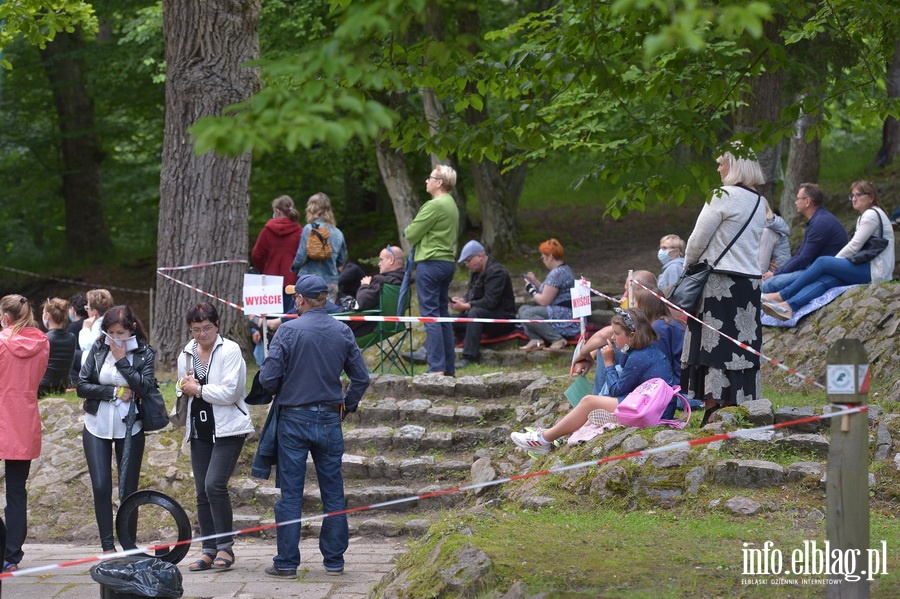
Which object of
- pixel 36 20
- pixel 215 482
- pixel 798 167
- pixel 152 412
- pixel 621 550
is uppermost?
pixel 36 20

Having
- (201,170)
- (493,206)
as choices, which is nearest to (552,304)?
(201,170)

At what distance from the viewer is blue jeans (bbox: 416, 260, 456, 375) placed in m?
11.4

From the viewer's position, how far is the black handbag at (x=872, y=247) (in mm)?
11141

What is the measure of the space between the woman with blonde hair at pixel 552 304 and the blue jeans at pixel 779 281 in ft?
7.49

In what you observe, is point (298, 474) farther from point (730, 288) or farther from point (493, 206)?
point (493, 206)

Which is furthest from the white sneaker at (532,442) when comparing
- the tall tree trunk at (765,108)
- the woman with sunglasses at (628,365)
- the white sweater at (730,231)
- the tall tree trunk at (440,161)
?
the tall tree trunk at (765,108)

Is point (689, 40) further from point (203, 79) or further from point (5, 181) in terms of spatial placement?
point (5, 181)

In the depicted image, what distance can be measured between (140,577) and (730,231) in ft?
16.1

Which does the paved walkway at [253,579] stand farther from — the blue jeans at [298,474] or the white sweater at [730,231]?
the white sweater at [730,231]

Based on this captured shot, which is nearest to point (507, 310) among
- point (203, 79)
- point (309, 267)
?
point (309, 267)

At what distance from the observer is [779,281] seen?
11906 millimetres

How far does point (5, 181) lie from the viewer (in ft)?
83.3

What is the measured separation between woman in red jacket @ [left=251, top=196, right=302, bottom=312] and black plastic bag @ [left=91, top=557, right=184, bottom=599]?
6.15m

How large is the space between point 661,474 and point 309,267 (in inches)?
226
